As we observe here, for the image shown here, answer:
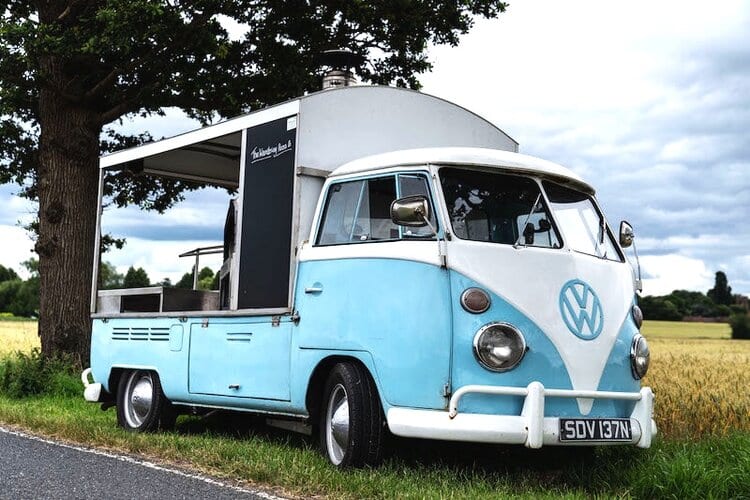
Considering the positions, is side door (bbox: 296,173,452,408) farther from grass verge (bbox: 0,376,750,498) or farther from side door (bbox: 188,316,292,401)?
grass verge (bbox: 0,376,750,498)

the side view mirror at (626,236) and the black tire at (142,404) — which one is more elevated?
the side view mirror at (626,236)

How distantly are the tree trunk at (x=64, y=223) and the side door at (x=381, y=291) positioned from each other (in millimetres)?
9587

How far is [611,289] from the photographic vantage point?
297 inches

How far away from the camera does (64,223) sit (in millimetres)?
16547

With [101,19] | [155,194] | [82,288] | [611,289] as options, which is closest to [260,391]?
[611,289]

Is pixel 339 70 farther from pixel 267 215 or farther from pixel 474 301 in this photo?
pixel 474 301

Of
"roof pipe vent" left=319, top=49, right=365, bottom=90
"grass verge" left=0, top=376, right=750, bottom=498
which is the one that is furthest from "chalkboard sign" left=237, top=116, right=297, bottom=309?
"grass verge" left=0, top=376, right=750, bottom=498

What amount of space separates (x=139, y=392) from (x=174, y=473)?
3.44 meters

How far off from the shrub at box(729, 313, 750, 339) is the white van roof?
4286 cm

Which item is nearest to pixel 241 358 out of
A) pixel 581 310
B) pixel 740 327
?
pixel 581 310

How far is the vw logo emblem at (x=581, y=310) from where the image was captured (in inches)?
280

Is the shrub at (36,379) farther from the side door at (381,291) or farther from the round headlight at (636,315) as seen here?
the round headlight at (636,315)

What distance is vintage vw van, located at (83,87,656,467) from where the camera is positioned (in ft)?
22.5

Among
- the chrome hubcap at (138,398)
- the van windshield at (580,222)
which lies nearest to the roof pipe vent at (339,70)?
the van windshield at (580,222)
